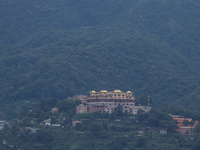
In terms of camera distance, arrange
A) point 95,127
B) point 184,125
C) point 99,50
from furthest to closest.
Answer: point 99,50 → point 184,125 → point 95,127

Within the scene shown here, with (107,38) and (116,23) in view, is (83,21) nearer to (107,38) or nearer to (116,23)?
(116,23)

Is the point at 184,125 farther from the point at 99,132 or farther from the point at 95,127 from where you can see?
the point at 95,127

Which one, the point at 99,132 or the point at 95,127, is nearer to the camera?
the point at 95,127

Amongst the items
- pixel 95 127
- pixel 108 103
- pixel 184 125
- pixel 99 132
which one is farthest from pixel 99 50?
pixel 95 127

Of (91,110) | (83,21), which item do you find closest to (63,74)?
(91,110)

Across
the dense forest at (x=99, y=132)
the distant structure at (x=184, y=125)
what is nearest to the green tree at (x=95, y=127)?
the dense forest at (x=99, y=132)

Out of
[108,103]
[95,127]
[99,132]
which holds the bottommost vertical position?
[99,132]

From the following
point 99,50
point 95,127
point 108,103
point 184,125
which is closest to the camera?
point 95,127
